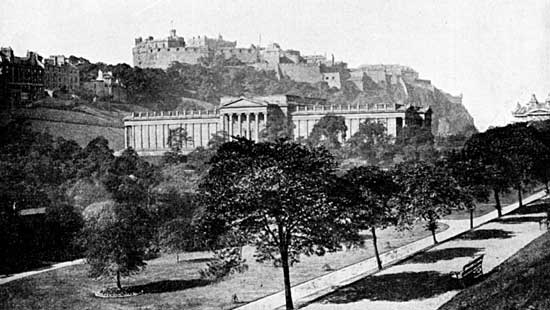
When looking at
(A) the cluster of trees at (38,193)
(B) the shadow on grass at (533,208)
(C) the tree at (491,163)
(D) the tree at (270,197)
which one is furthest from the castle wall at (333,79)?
(D) the tree at (270,197)

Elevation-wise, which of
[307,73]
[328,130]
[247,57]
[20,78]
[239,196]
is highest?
[247,57]

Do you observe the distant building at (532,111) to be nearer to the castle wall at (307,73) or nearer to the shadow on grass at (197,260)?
the shadow on grass at (197,260)

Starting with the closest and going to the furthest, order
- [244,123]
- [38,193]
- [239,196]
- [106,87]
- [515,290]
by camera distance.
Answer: [515,290], [239,196], [38,193], [244,123], [106,87]

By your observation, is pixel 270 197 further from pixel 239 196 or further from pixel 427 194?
pixel 427 194

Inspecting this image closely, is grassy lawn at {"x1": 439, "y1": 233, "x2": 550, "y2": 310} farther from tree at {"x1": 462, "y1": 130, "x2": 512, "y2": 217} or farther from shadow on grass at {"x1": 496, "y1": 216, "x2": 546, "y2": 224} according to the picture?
tree at {"x1": 462, "y1": 130, "x2": 512, "y2": 217}

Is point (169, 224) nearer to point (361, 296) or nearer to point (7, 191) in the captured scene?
point (7, 191)

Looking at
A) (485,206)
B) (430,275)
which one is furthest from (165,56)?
(430,275)
